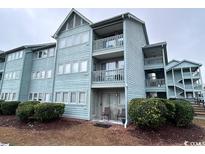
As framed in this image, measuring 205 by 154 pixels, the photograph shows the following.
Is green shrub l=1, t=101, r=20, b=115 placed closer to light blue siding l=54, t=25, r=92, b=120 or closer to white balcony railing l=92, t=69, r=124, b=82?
light blue siding l=54, t=25, r=92, b=120

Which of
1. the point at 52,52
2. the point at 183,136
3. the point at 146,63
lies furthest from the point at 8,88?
the point at 183,136

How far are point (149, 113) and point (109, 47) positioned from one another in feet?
23.3

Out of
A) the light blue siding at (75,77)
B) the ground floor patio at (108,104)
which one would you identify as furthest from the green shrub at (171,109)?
the light blue siding at (75,77)

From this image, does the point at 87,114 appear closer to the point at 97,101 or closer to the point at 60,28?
the point at 97,101

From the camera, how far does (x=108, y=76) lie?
11.6 m

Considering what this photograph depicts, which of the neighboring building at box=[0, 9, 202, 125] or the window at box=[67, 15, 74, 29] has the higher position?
the window at box=[67, 15, 74, 29]

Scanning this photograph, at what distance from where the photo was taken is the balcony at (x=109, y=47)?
38.1 ft

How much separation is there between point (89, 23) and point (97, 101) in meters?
8.29

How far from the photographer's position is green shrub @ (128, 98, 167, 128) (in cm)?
750

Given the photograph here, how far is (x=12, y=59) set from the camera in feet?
66.6

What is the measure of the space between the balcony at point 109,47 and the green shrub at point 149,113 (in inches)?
214

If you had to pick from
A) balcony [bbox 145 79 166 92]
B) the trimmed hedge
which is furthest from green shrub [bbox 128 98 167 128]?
balcony [bbox 145 79 166 92]

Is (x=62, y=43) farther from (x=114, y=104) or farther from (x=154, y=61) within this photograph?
(x=154, y=61)

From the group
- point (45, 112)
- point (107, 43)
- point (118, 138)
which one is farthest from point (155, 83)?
point (45, 112)
